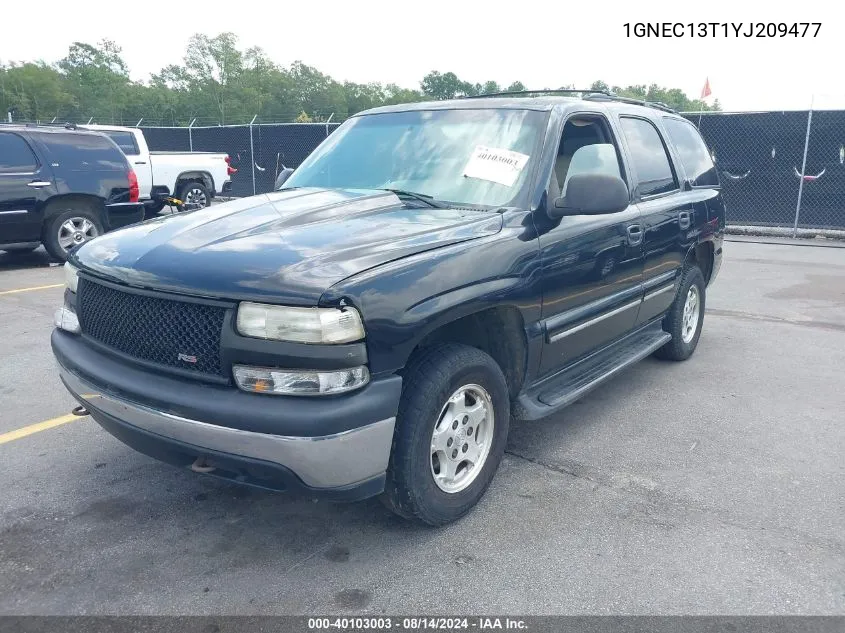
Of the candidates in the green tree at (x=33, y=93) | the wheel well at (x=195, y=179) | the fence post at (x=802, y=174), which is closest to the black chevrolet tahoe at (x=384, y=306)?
the fence post at (x=802, y=174)

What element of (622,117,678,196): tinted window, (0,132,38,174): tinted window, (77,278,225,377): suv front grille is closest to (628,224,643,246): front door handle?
(622,117,678,196): tinted window

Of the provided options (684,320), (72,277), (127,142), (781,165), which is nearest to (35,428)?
(72,277)

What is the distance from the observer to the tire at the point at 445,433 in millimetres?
2732

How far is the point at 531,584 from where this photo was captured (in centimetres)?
271

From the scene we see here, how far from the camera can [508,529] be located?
3.11 meters

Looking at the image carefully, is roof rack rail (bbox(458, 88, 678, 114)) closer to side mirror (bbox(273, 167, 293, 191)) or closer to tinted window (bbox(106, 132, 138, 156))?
side mirror (bbox(273, 167, 293, 191))

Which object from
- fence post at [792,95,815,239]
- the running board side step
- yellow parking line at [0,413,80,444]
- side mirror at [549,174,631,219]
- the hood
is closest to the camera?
the hood

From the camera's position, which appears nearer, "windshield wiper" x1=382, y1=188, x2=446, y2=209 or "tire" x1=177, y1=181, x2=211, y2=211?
"windshield wiper" x1=382, y1=188, x2=446, y2=209

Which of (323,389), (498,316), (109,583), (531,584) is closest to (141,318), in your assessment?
(323,389)

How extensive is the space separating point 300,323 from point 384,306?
12.3 inches

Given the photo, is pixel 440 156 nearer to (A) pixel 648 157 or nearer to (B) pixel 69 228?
(A) pixel 648 157

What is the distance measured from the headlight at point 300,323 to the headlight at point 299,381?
115mm

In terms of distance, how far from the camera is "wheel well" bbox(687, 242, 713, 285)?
5.57m

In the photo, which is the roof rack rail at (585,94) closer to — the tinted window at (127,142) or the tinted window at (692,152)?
the tinted window at (692,152)
